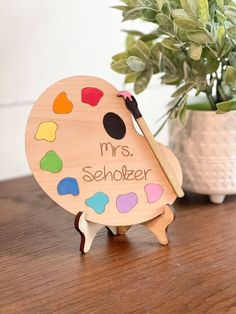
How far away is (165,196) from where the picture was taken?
2.23 ft

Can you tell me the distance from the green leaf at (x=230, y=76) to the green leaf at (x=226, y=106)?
0.08 ft

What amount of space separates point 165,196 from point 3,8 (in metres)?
0.44

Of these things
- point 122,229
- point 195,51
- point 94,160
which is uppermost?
point 195,51

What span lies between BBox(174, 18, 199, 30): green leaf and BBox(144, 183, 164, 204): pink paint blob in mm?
202

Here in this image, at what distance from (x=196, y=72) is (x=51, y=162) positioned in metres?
0.25

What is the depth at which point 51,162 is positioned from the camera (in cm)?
66

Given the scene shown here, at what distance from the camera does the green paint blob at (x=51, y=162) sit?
65 centimetres

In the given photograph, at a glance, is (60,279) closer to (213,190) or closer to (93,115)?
(93,115)

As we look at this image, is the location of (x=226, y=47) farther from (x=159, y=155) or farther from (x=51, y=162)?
(x=51, y=162)

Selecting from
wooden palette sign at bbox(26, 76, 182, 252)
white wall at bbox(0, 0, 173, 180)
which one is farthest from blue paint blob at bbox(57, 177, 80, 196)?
white wall at bbox(0, 0, 173, 180)

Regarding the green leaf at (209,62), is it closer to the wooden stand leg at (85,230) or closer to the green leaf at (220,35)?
the green leaf at (220,35)

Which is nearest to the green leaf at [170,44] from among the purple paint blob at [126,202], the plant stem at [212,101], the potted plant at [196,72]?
the potted plant at [196,72]

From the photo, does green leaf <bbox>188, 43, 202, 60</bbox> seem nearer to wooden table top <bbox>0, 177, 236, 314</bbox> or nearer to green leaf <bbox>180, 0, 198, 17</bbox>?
green leaf <bbox>180, 0, 198, 17</bbox>

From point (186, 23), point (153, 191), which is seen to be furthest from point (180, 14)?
point (153, 191)
